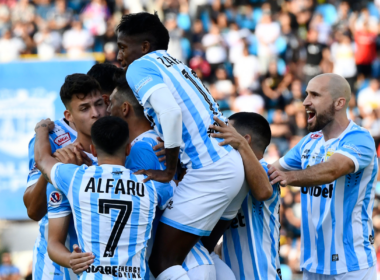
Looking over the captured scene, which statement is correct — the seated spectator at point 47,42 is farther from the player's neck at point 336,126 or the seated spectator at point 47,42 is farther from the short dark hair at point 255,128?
the short dark hair at point 255,128

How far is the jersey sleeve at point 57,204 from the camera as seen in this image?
13.1 ft

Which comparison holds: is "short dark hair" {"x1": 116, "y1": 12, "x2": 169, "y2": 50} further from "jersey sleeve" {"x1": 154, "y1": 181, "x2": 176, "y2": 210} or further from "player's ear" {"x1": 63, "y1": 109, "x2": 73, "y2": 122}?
"jersey sleeve" {"x1": 154, "y1": 181, "x2": 176, "y2": 210}

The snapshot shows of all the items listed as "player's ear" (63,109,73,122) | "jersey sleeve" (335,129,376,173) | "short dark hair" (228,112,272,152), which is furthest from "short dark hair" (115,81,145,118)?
"jersey sleeve" (335,129,376,173)

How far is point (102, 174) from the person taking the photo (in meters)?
3.81

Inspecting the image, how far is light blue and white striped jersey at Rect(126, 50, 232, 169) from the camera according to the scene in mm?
4230

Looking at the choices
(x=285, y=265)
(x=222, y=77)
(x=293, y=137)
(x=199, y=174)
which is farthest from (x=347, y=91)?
(x=222, y=77)

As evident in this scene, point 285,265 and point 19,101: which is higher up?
point 19,101

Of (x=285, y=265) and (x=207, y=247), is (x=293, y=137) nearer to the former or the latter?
(x=285, y=265)

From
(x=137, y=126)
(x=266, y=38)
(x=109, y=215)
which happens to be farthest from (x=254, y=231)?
(x=266, y=38)

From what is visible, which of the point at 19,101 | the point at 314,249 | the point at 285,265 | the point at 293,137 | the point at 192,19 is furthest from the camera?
the point at 192,19

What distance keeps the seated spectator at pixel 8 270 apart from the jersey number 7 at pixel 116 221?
329 inches

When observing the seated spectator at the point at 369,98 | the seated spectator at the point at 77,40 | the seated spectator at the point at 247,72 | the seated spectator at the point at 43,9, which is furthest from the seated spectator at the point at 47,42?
the seated spectator at the point at 369,98

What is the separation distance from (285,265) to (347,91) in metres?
6.45

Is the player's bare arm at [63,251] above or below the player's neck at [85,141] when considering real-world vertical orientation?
below
